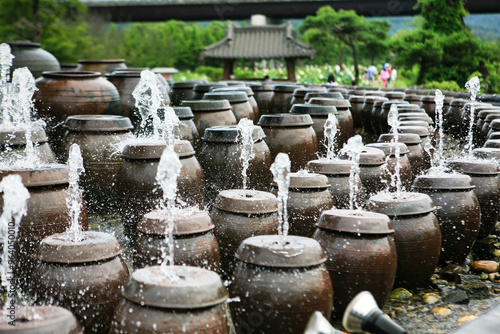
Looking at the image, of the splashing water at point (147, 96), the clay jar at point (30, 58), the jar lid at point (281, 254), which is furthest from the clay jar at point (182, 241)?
the clay jar at point (30, 58)

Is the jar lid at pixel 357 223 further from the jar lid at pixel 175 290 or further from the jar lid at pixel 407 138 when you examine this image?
the jar lid at pixel 407 138

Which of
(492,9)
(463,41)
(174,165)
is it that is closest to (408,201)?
(174,165)

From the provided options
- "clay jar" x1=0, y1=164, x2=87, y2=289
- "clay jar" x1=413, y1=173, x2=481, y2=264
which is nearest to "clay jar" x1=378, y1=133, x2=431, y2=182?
"clay jar" x1=413, y1=173, x2=481, y2=264

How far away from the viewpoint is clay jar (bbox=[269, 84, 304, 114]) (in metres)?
11.2

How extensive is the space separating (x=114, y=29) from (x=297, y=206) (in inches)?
1412

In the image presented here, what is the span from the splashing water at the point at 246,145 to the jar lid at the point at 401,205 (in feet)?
5.29

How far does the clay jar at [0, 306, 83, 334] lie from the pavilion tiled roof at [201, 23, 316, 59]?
25.3m

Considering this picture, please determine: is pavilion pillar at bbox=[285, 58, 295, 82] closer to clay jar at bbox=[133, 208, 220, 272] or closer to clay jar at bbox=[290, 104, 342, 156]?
clay jar at bbox=[290, 104, 342, 156]

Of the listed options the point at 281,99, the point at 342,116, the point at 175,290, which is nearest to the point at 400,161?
the point at 342,116

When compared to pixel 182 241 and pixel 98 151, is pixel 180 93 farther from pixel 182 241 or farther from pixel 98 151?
pixel 182 241

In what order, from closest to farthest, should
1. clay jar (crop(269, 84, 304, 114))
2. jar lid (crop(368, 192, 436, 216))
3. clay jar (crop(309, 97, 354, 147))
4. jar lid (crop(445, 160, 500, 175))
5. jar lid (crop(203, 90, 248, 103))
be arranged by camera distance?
jar lid (crop(368, 192, 436, 216)), jar lid (crop(445, 160, 500, 175)), jar lid (crop(203, 90, 248, 103)), clay jar (crop(309, 97, 354, 147)), clay jar (crop(269, 84, 304, 114))

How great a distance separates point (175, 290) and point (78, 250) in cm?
95

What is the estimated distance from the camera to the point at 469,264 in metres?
5.74

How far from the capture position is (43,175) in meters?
4.45
